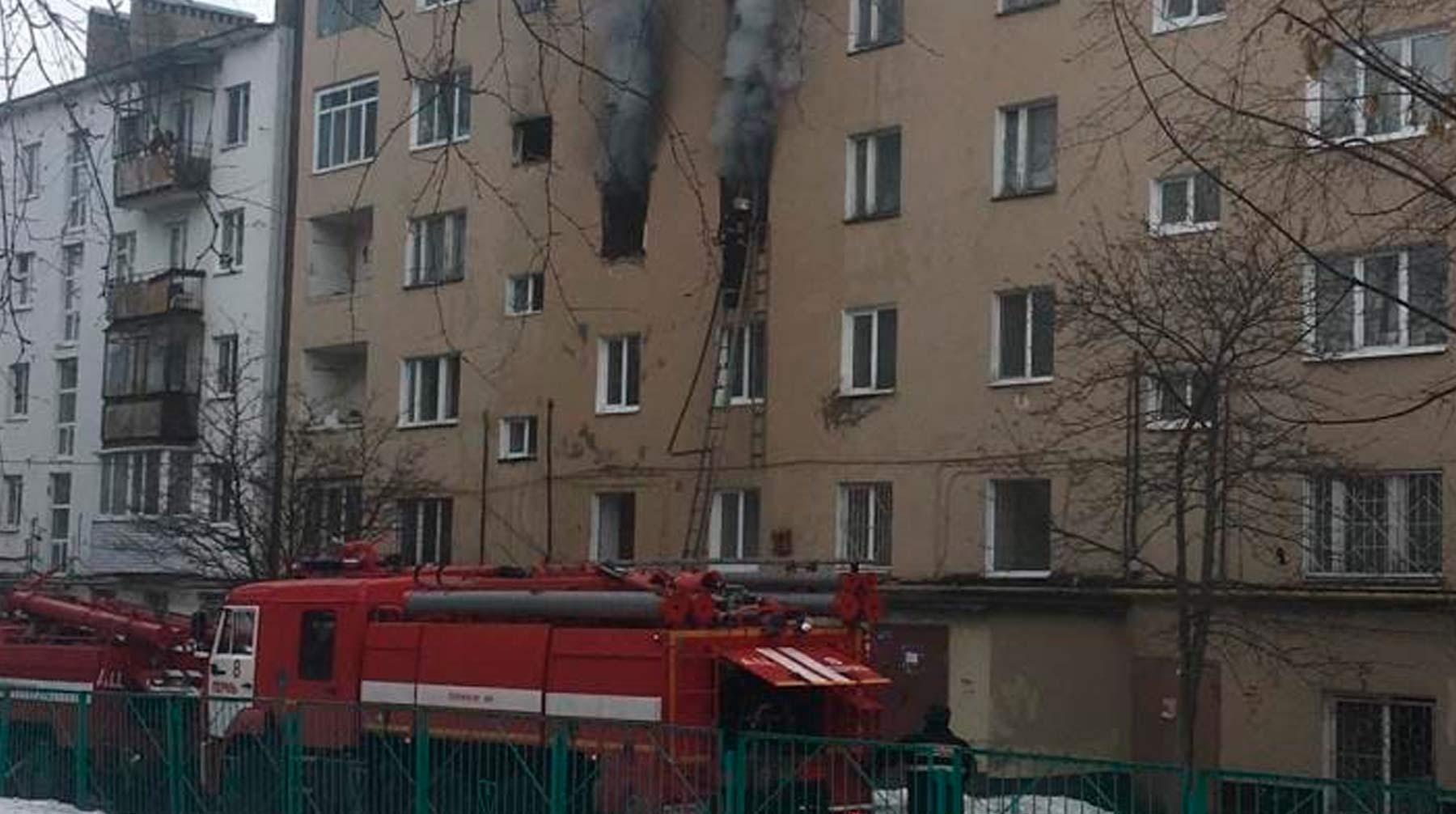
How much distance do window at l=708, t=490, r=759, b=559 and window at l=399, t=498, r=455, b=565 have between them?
261 inches

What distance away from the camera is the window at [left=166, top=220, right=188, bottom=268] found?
46.2 meters

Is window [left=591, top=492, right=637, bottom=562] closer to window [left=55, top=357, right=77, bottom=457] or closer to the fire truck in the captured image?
the fire truck

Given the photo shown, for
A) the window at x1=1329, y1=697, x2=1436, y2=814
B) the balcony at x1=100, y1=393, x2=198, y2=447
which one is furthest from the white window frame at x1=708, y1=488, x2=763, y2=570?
the balcony at x1=100, y1=393, x2=198, y2=447

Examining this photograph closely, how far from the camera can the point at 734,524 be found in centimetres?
3278

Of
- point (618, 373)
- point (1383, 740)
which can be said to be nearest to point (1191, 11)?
point (1383, 740)

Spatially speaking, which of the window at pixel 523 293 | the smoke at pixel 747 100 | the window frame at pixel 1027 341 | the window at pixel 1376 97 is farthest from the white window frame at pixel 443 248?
the window at pixel 1376 97

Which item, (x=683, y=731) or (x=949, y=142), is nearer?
(x=683, y=731)

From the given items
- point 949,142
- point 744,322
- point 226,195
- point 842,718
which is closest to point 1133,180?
point 949,142

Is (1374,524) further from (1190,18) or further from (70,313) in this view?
(70,313)

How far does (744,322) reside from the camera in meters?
32.4

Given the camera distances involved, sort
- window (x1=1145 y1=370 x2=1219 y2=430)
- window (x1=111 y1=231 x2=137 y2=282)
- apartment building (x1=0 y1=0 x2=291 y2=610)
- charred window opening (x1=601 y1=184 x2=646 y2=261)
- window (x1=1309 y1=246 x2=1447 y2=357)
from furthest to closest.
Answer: window (x1=111 y1=231 x2=137 y2=282) → apartment building (x1=0 y1=0 x2=291 y2=610) → charred window opening (x1=601 y1=184 x2=646 y2=261) → window (x1=1309 y1=246 x2=1447 y2=357) → window (x1=1145 y1=370 x2=1219 y2=430)

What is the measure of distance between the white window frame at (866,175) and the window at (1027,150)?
1970mm

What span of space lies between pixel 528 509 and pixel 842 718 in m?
17.0

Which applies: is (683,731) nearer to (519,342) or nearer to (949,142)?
(949,142)
